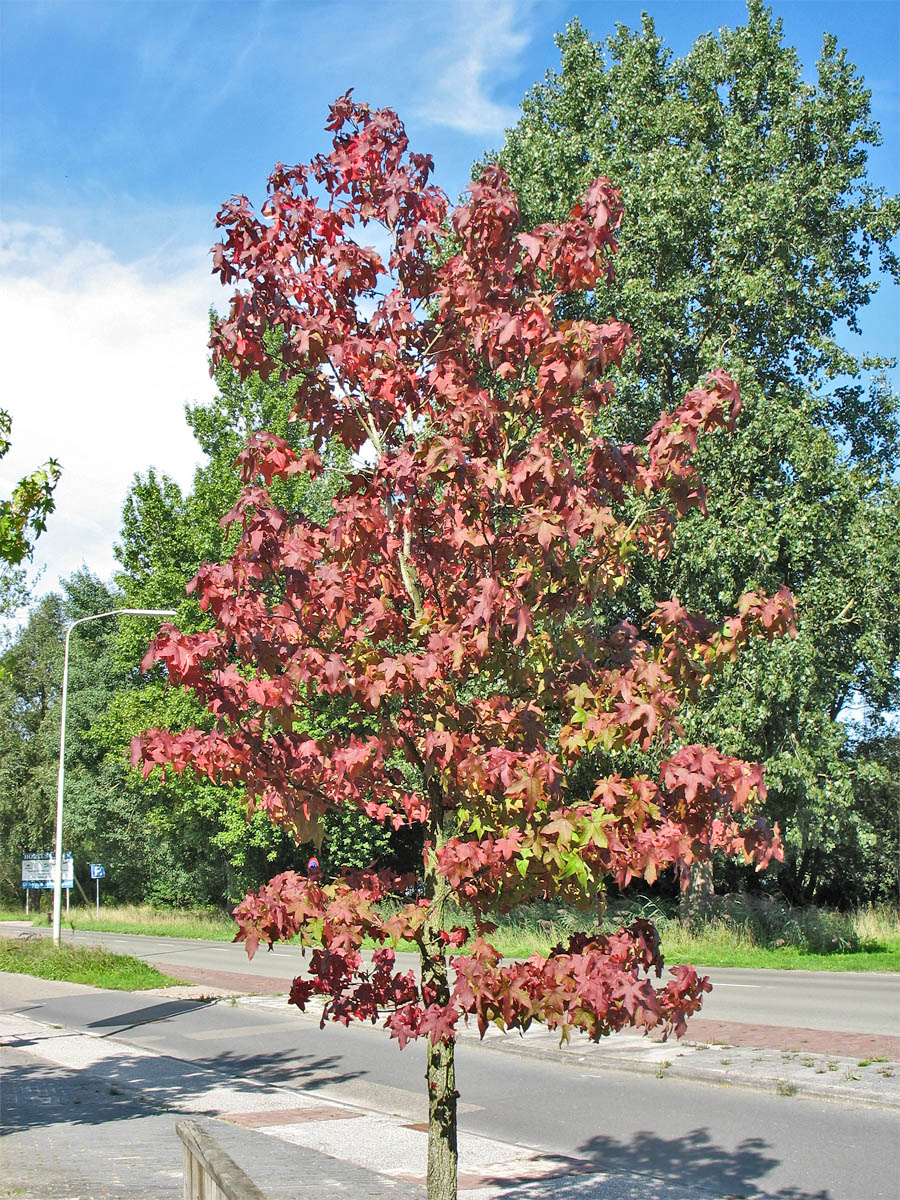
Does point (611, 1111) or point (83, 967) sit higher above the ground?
point (611, 1111)

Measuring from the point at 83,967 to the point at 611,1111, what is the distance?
16.4 metres

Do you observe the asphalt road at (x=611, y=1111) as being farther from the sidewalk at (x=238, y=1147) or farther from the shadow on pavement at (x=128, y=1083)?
the sidewalk at (x=238, y=1147)

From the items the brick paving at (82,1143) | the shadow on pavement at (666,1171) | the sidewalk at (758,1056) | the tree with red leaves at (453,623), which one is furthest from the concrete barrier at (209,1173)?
the sidewalk at (758,1056)

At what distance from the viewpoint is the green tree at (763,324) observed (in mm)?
21562

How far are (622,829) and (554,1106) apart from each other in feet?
23.3

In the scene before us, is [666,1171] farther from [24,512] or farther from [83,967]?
[83,967]

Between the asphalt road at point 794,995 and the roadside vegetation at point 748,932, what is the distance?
1.35 m

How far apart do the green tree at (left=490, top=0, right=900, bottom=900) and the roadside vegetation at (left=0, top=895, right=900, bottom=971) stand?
7.00ft

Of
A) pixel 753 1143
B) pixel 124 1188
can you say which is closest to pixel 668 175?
pixel 753 1143

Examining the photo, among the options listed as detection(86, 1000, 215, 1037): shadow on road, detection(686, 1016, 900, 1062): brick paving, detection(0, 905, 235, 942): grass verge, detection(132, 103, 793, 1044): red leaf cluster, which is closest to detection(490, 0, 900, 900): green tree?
detection(686, 1016, 900, 1062): brick paving

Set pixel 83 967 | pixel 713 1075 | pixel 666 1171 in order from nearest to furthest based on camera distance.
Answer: pixel 666 1171 < pixel 713 1075 < pixel 83 967

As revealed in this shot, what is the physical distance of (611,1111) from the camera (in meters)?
9.59

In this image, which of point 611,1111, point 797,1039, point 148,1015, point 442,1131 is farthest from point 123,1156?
point 148,1015

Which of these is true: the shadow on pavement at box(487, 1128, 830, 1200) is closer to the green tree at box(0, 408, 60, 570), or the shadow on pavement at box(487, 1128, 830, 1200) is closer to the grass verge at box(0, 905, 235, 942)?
the green tree at box(0, 408, 60, 570)
